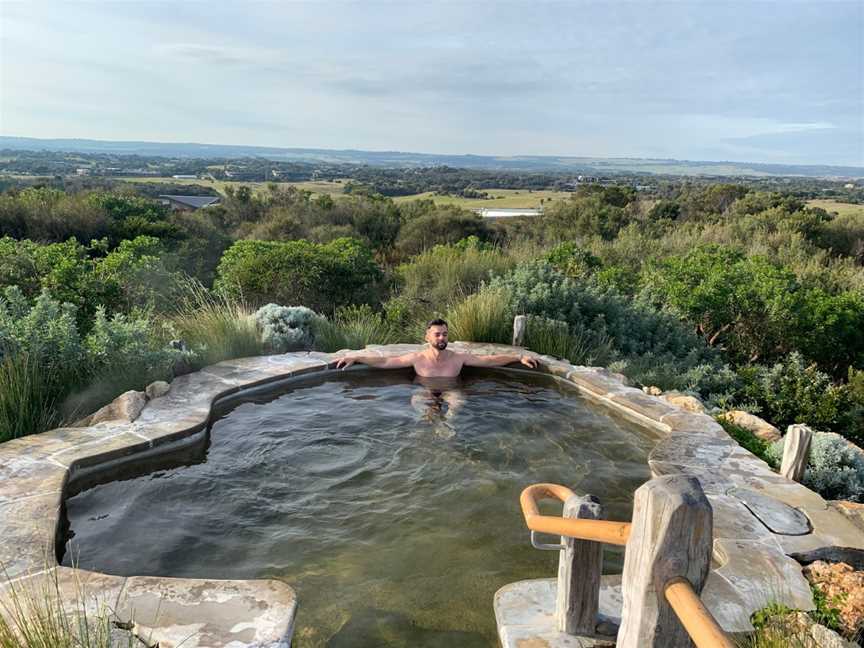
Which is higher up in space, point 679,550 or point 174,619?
point 679,550

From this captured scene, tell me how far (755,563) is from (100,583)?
3.32 metres

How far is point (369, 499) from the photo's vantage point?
447 cm

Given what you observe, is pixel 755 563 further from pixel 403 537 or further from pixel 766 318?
pixel 766 318

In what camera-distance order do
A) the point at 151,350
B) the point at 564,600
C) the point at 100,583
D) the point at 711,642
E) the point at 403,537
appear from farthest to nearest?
the point at 151,350 → the point at 403,537 → the point at 100,583 → the point at 564,600 → the point at 711,642

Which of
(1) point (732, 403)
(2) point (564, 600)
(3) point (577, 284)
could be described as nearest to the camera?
(2) point (564, 600)

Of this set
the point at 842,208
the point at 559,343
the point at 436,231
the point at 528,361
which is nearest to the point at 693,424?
the point at 528,361

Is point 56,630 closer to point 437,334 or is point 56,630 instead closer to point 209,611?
point 209,611

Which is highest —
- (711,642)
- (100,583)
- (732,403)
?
(711,642)

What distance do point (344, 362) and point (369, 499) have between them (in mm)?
2360

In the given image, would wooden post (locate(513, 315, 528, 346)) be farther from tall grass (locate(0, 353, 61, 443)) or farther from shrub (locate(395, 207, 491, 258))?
shrub (locate(395, 207, 491, 258))

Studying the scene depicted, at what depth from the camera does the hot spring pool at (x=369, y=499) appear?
338cm

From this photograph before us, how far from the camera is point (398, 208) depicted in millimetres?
25594

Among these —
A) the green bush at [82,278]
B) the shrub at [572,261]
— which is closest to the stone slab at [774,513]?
the shrub at [572,261]

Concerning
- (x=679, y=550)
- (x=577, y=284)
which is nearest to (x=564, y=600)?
(x=679, y=550)
